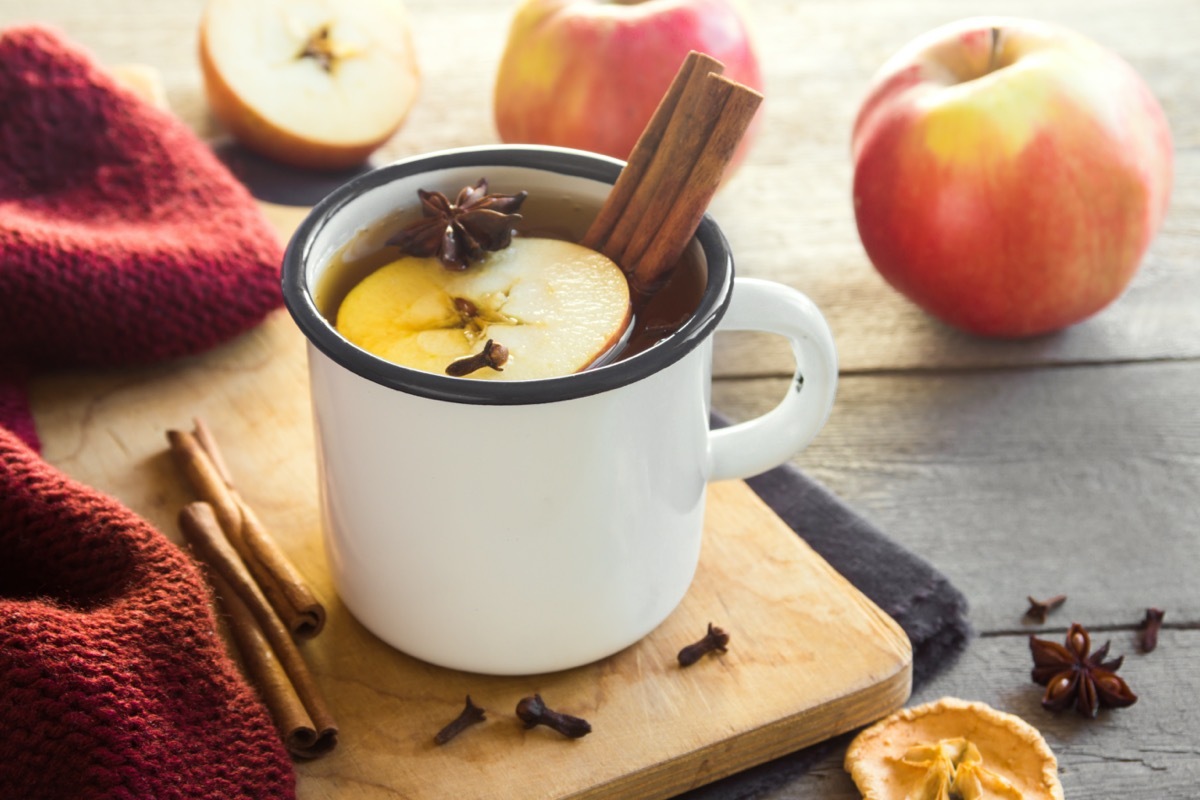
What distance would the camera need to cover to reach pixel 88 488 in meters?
0.85

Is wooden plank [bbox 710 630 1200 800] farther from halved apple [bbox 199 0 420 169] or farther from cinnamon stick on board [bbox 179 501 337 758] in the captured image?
halved apple [bbox 199 0 420 169]

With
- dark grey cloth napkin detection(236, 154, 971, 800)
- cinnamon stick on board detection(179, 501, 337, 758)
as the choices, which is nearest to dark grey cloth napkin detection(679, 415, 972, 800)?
dark grey cloth napkin detection(236, 154, 971, 800)

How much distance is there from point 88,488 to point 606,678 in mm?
354

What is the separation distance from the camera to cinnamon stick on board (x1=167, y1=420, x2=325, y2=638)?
0.87m

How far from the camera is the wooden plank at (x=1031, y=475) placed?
979 mm

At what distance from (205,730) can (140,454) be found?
322 mm

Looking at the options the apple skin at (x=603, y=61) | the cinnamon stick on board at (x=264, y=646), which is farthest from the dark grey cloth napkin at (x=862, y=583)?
the apple skin at (x=603, y=61)

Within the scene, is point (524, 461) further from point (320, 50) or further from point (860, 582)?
point (320, 50)

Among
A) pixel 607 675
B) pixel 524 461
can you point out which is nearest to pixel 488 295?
pixel 524 461

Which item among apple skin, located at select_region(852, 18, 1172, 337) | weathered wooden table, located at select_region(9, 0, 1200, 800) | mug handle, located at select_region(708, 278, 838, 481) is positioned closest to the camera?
mug handle, located at select_region(708, 278, 838, 481)

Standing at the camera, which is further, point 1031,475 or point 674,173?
point 1031,475

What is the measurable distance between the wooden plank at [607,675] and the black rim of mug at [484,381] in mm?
225

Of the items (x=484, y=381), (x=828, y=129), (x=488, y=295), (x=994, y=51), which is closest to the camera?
(x=484, y=381)

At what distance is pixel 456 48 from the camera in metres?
1.66
